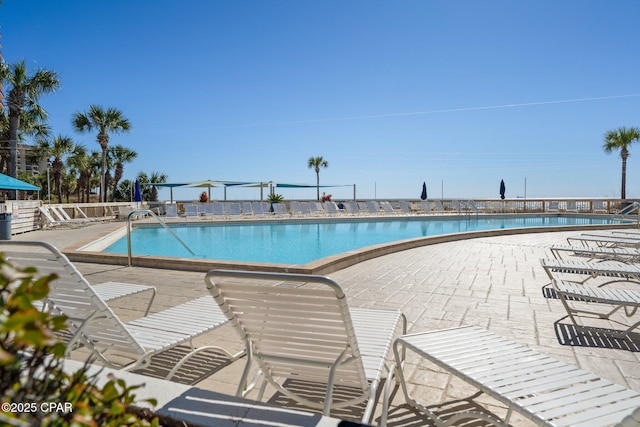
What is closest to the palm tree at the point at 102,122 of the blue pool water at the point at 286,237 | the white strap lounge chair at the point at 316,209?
the blue pool water at the point at 286,237

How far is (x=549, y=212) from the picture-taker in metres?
20.7

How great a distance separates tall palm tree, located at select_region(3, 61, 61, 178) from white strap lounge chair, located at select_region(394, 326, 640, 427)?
787 inches

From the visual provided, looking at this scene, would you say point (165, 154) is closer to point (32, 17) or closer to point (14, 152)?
point (14, 152)

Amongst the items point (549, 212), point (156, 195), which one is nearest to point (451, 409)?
point (549, 212)

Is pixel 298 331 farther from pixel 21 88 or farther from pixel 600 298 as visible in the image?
pixel 21 88

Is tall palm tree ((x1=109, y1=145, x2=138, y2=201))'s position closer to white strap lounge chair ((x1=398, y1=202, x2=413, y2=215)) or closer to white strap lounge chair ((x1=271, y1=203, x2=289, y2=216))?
white strap lounge chair ((x1=271, y1=203, x2=289, y2=216))

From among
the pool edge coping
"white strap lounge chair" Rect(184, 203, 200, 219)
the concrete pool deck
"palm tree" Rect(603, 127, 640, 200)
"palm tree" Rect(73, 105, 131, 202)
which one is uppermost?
"palm tree" Rect(73, 105, 131, 202)

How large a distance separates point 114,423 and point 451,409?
1.91 metres

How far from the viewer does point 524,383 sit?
1.78 meters

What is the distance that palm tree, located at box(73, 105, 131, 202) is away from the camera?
24234mm

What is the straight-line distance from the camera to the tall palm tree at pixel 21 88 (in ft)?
56.0

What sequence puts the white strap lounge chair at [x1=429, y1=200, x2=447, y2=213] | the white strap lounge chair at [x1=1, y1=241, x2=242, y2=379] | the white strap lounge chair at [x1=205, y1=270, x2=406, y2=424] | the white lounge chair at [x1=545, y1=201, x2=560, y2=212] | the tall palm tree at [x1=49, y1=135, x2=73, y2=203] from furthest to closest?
1. the tall palm tree at [x1=49, y1=135, x2=73, y2=203]
2. the white strap lounge chair at [x1=429, y1=200, x2=447, y2=213]
3. the white lounge chair at [x1=545, y1=201, x2=560, y2=212]
4. the white strap lounge chair at [x1=1, y1=241, x2=242, y2=379]
5. the white strap lounge chair at [x1=205, y1=270, x2=406, y2=424]

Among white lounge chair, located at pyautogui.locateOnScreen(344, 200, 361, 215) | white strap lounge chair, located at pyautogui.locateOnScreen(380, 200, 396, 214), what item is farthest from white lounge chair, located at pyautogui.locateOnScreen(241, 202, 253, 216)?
white strap lounge chair, located at pyautogui.locateOnScreen(380, 200, 396, 214)

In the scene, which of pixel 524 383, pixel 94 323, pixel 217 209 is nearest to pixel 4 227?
pixel 217 209
